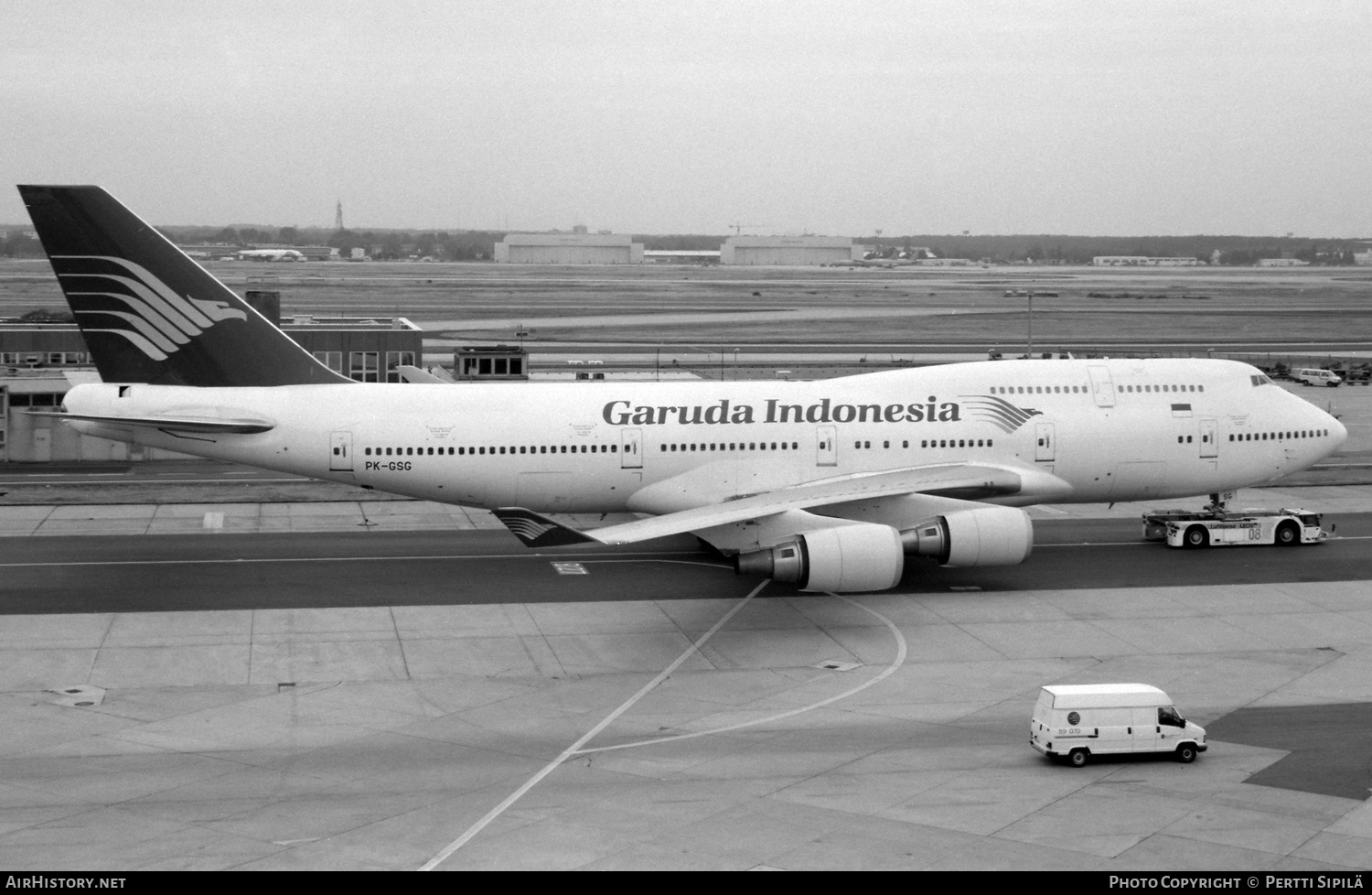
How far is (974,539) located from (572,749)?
14.6 m

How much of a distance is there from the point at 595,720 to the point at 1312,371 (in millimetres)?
72826

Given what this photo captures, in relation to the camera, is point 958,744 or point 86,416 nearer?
point 958,744

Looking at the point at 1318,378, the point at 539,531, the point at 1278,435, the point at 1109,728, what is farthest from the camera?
the point at 1318,378

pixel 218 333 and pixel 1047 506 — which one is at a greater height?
pixel 218 333

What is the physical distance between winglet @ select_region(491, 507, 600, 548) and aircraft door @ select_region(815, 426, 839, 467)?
1122 cm

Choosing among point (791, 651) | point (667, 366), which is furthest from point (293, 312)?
point (791, 651)

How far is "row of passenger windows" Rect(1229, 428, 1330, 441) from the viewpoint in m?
42.8

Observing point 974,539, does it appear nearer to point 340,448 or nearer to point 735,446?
point 735,446

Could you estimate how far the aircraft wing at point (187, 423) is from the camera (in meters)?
38.4

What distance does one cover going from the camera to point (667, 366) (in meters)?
93.3

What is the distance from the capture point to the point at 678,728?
27250mm

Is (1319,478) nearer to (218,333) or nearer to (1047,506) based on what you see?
(1047,506)

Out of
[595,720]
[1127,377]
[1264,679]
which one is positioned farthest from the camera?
[1127,377]

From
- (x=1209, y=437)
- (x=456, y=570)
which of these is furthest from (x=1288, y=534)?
(x=456, y=570)
